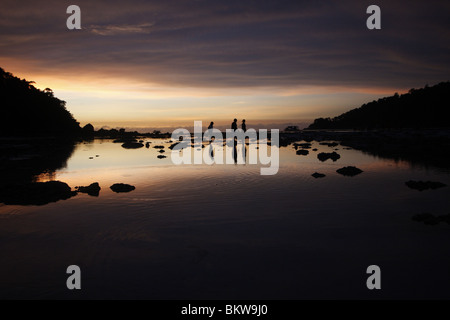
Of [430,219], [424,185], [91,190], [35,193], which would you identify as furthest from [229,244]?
[424,185]

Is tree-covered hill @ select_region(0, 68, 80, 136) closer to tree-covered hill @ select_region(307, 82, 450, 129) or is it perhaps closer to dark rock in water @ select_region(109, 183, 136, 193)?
dark rock in water @ select_region(109, 183, 136, 193)

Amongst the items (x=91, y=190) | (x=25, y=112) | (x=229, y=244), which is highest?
(x=25, y=112)

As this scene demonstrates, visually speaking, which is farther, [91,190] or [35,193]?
[91,190]

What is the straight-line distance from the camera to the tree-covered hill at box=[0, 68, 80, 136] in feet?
253

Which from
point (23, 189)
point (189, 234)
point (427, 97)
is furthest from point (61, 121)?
point (427, 97)

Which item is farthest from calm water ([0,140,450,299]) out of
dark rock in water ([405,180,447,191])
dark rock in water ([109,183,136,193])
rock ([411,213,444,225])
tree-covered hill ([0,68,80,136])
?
tree-covered hill ([0,68,80,136])

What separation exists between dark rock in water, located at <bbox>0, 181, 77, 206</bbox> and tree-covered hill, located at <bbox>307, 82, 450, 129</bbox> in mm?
113639

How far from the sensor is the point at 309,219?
28.7 feet

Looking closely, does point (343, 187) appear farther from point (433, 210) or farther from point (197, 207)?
point (197, 207)

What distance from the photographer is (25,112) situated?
3310 inches

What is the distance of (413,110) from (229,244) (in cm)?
13327

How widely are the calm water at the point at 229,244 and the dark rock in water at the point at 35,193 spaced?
70 centimetres

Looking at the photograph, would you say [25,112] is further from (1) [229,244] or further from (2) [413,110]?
(2) [413,110]

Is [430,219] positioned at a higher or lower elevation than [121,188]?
lower
